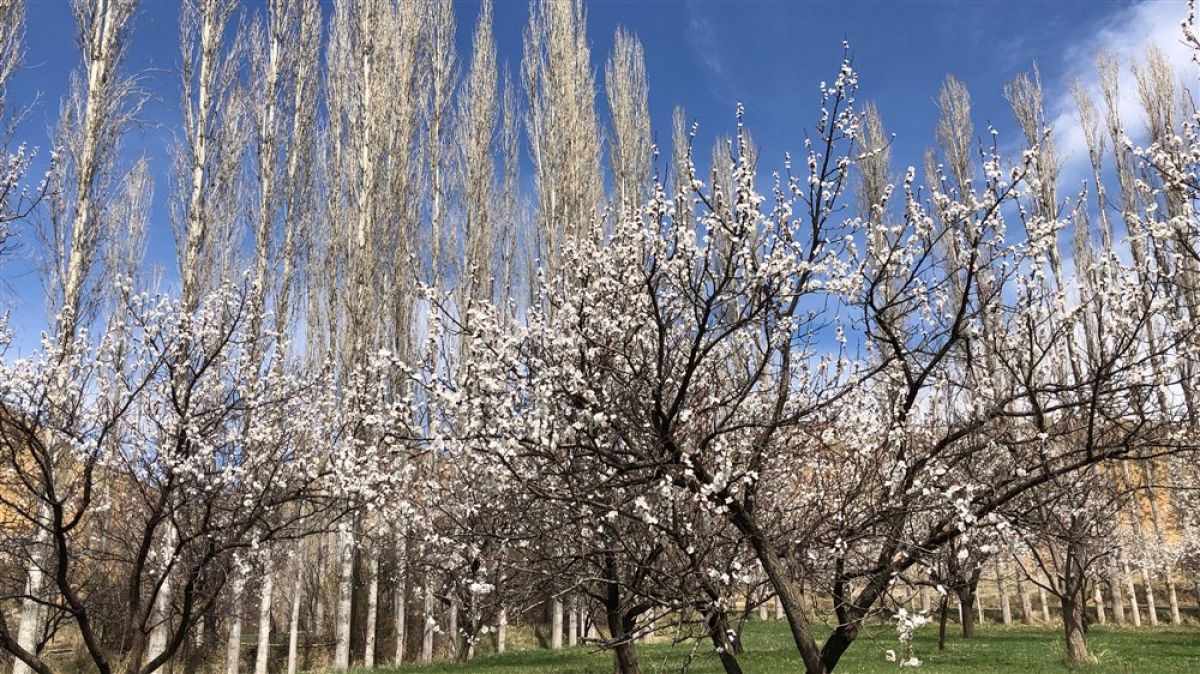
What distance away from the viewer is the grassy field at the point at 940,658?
12.3 meters

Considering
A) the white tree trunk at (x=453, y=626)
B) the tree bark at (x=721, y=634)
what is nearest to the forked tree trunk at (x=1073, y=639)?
the tree bark at (x=721, y=634)

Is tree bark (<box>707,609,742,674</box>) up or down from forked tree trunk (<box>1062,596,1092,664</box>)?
up

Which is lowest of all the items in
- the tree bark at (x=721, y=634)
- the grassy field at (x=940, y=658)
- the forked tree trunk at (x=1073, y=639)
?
the grassy field at (x=940, y=658)

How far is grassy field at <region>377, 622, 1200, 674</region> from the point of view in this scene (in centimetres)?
1228

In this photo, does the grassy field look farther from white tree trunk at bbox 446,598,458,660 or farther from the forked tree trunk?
white tree trunk at bbox 446,598,458,660

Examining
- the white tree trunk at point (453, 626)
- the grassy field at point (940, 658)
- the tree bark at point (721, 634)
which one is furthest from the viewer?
the white tree trunk at point (453, 626)

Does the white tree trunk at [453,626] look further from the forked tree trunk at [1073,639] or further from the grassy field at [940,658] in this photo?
the forked tree trunk at [1073,639]

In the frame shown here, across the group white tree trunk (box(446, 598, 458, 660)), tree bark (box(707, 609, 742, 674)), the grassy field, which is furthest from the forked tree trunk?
white tree trunk (box(446, 598, 458, 660))

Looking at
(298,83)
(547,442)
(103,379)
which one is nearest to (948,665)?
(547,442)

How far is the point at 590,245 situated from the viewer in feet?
18.7

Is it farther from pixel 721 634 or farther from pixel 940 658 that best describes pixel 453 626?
pixel 721 634

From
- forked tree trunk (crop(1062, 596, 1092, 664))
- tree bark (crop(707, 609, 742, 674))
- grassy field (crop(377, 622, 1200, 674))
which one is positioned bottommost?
grassy field (crop(377, 622, 1200, 674))

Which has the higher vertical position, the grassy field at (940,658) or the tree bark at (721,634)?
the tree bark at (721,634)

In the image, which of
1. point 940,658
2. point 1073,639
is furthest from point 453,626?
point 1073,639
